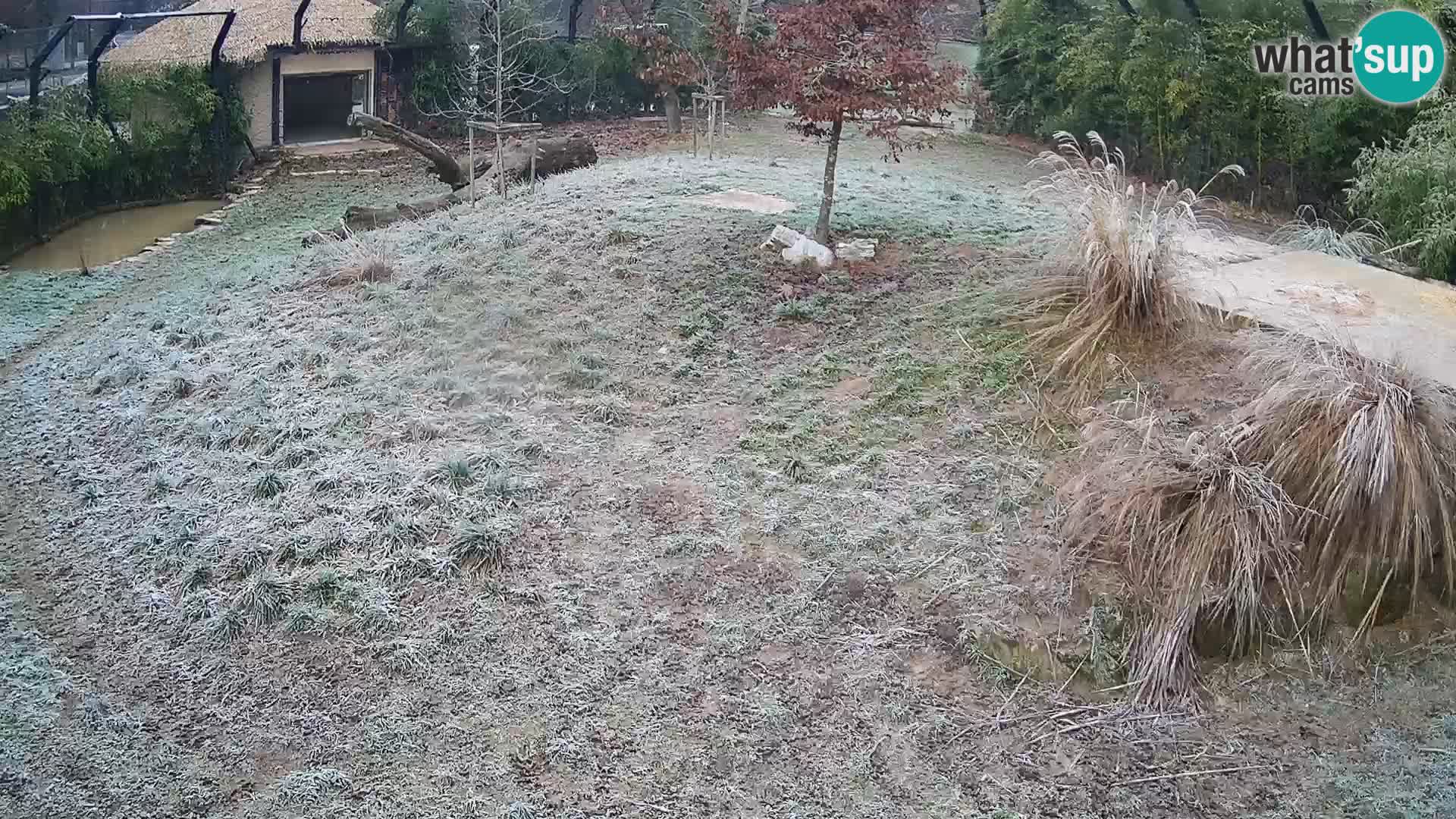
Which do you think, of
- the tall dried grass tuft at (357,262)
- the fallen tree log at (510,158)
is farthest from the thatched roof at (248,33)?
the tall dried grass tuft at (357,262)

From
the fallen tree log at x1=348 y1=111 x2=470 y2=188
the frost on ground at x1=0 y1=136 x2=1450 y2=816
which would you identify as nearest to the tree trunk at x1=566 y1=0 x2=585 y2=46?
the fallen tree log at x1=348 y1=111 x2=470 y2=188

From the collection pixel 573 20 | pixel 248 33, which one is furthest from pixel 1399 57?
pixel 248 33

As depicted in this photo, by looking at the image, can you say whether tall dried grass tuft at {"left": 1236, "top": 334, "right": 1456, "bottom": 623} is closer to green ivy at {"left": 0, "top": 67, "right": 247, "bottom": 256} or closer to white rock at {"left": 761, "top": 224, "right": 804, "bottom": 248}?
white rock at {"left": 761, "top": 224, "right": 804, "bottom": 248}

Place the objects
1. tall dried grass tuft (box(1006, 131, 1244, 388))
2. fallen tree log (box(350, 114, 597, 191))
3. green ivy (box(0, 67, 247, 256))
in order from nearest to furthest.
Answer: tall dried grass tuft (box(1006, 131, 1244, 388)) → green ivy (box(0, 67, 247, 256)) → fallen tree log (box(350, 114, 597, 191))

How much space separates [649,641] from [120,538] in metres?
2.42

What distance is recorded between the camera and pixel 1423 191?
7.03 metres

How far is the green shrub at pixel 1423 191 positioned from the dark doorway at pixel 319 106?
502 inches

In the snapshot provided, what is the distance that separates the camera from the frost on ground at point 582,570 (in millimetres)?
3465

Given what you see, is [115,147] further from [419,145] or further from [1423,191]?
[1423,191]

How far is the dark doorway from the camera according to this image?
15680mm

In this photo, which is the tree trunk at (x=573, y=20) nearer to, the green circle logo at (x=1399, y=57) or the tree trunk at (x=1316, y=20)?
the tree trunk at (x=1316, y=20)

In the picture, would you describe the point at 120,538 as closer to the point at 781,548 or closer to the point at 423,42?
the point at 781,548

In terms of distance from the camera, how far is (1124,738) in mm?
3533

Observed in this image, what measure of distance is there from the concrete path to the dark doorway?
12811 millimetres
